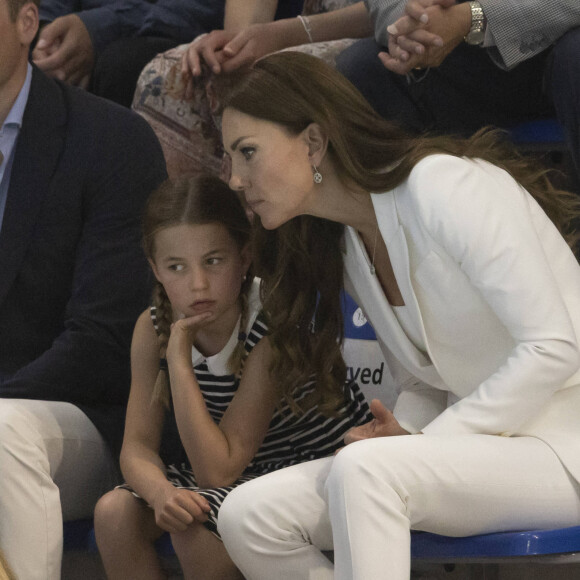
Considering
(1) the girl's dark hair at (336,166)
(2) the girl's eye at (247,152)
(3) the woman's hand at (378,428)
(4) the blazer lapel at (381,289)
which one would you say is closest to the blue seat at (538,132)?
(1) the girl's dark hair at (336,166)

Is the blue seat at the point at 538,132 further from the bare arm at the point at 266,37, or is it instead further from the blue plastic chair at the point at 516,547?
the blue plastic chair at the point at 516,547

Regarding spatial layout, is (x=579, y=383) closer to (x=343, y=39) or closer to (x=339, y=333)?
(x=339, y=333)

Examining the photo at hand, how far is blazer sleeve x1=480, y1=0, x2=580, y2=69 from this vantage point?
6.91 feet

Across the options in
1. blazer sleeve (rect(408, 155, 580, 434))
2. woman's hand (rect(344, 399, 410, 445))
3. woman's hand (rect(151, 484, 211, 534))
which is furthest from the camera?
woman's hand (rect(151, 484, 211, 534))

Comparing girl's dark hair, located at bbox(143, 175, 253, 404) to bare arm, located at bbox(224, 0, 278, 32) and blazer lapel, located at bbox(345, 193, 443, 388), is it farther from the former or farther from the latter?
bare arm, located at bbox(224, 0, 278, 32)

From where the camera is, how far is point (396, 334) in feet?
5.66

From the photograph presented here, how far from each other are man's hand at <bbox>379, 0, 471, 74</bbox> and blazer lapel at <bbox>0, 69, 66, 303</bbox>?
2.22 ft

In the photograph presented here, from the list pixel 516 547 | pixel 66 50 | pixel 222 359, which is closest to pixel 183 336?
Answer: pixel 222 359

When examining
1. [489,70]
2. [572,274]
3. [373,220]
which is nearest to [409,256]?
[373,220]

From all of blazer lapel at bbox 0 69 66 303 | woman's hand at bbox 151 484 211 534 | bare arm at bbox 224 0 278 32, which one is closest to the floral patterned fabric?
bare arm at bbox 224 0 278 32

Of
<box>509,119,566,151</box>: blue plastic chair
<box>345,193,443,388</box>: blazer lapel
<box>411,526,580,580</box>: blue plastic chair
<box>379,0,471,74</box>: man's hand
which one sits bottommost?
<box>411,526,580,580</box>: blue plastic chair

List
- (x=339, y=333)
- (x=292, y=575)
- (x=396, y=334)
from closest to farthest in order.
→ (x=292, y=575) < (x=396, y=334) < (x=339, y=333)

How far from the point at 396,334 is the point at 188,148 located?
3.25 ft

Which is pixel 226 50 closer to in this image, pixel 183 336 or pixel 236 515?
pixel 183 336
